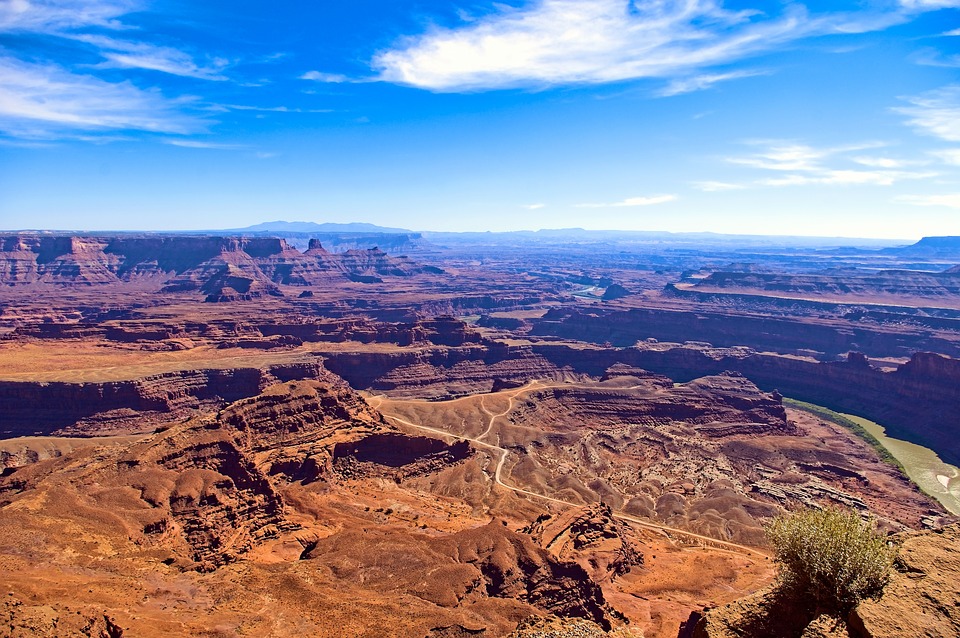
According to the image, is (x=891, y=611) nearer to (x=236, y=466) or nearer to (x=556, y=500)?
(x=236, y=466)

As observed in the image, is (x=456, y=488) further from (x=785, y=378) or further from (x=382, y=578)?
(x=785, y=378)

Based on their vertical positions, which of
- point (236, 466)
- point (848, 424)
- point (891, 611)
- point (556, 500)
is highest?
point (891, 611)

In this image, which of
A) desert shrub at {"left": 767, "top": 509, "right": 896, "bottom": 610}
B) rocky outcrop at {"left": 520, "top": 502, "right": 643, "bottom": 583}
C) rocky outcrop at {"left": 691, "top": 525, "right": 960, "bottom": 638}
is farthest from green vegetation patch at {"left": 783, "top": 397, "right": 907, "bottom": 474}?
desert shrub at {"left": 767, "top": 509, "right": 896, "bottom": 610}

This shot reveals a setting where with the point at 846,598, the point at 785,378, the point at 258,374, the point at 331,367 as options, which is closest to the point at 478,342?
the point at 331,367

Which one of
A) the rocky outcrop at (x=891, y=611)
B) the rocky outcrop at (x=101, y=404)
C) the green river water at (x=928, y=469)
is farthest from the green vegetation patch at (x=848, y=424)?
the rocky outcrop at (x=101, y=404)

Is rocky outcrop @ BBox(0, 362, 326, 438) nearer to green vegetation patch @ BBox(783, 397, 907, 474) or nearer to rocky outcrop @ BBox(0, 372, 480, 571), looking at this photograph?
rocky outcrop @ BBox(0, 372, 480, 571)

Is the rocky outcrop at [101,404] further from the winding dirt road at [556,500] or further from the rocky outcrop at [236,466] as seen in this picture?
the rocky outcrop at [236,466]

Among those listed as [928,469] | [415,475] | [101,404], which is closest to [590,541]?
[415,475]
